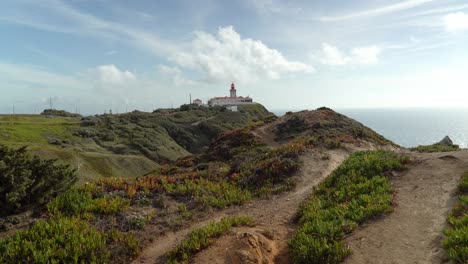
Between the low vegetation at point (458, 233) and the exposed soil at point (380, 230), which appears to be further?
the exposed soil at point (380, 230)

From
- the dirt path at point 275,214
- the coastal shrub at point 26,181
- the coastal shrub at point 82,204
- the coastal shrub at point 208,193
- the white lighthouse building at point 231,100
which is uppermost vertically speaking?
the white lighthouse building at point 231,100

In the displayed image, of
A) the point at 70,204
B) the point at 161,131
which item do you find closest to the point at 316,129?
the point at 70,204

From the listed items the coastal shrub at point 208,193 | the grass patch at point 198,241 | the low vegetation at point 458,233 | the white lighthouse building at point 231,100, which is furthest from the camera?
the white lighthouse building at point 231,100

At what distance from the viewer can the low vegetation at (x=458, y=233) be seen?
6.85 metres

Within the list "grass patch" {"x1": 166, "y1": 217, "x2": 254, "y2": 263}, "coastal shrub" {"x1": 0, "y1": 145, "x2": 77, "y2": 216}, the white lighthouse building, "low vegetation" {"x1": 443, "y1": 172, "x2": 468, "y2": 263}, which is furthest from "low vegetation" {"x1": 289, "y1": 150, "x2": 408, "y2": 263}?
the white lighthouse building

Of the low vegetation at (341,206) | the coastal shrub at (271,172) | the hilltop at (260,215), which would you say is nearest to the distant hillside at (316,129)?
the coastal shrub at (271,172)

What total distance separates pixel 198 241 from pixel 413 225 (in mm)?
6175

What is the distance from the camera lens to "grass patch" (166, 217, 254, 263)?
339 inches

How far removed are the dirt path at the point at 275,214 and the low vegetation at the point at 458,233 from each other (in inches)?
→ 158

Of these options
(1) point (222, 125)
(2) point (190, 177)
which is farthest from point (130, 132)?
(2) point (190, 177)

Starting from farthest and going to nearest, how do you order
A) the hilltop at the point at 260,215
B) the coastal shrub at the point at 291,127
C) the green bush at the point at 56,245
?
the coastal shrub at the point at 291,127 → the hilltop at the point at 260,215 → the green bush at the point at 56,245

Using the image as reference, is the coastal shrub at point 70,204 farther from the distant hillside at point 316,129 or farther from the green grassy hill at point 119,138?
the green grassy hill at point 119,138

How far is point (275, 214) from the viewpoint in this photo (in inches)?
494

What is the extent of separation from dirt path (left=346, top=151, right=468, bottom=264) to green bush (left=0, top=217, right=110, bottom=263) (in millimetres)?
6546
